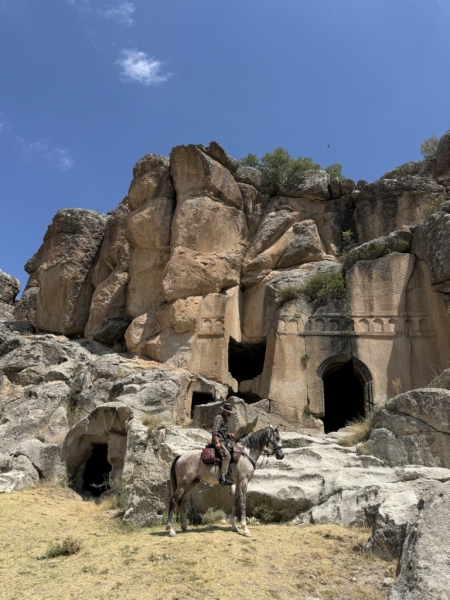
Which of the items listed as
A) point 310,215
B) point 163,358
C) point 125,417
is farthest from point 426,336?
point 125,417

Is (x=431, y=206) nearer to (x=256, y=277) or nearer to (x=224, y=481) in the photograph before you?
(x=256, y=277)

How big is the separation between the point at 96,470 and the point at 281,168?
50.7ft

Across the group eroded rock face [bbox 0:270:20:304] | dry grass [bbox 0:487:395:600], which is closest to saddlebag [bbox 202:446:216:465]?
dry grass [bbox 0:487:395:600]

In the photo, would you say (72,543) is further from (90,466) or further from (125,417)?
(90,466)

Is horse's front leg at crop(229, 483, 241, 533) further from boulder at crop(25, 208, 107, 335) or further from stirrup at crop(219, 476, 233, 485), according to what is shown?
boulder at crop(25, 208, 107, 335)

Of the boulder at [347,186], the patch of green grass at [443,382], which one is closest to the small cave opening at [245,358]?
the boulder at [347,186]

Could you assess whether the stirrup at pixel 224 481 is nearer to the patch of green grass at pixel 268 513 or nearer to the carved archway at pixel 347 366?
the patch of green grass at pixel 268 513

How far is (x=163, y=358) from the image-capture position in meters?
18.0

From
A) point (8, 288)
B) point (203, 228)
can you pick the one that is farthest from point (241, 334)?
point (8, 288)

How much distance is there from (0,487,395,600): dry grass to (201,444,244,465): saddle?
38.9 inches

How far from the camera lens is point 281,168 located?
22.6 meters

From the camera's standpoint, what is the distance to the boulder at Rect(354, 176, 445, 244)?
62.8 feet

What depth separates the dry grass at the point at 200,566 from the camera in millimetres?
4961

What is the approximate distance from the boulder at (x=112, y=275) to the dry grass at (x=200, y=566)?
13999mm
